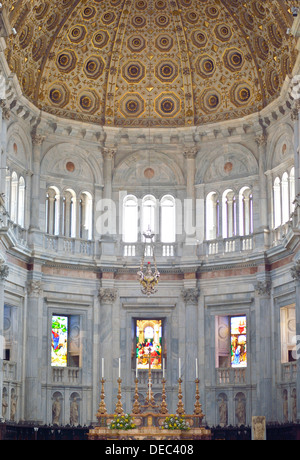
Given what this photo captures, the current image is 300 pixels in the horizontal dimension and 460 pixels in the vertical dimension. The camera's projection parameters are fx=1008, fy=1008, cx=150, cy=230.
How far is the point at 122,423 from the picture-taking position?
4119 cm

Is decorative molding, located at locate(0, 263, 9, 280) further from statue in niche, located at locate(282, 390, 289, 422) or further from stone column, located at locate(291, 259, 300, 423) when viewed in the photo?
statue in niche, located at locate(282, 390, 289, 422)

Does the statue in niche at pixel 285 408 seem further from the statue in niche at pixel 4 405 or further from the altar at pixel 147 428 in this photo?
the statue in niche at pixel 4 405

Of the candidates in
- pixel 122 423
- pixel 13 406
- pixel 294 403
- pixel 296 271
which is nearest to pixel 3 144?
pixel 13 406

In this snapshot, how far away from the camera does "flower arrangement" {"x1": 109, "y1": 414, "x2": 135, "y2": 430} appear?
41.1 m

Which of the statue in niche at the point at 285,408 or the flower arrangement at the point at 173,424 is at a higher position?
the statue in niche at the point at 285,408

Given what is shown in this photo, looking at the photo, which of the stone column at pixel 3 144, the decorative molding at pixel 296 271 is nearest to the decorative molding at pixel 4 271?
the stone column at pixel 3 144

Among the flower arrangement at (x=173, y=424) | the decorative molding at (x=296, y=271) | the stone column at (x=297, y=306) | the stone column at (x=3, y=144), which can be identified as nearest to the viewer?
the flower arrangement at (x=173, y=424)

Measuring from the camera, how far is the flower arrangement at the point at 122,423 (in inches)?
1619

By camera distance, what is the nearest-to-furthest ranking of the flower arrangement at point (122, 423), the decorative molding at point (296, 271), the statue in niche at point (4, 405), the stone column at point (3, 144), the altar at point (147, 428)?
the altar at point (147, 428), the flower arrangement at point (122, 423), the decorative molding at point (296, 271), the stone column at point (3, 144), the statue in niche at point (4, 405)

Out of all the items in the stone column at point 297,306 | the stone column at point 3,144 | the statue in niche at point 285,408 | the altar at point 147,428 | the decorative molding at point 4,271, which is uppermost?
the stone column at point 3,144

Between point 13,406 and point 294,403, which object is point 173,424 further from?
point 13,406
